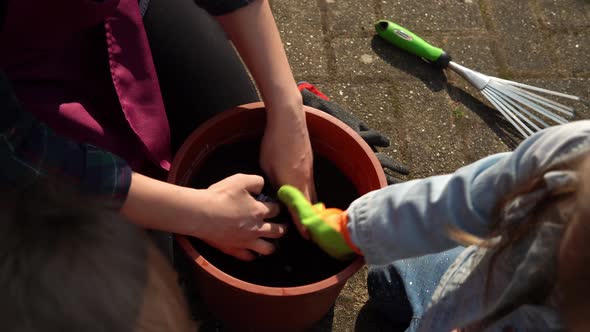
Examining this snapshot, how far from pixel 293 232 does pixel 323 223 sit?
19 cm

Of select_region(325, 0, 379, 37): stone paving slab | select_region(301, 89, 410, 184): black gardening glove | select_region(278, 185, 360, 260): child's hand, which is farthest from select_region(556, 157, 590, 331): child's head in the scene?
select_region(325, 0, 379, 37): stone paving slab

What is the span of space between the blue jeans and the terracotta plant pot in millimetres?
169

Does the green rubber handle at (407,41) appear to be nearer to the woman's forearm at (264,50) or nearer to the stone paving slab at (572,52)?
the stone paving slab at (572,52)

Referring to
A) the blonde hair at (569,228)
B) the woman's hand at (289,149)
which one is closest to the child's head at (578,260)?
the blonde hair at (569,228)

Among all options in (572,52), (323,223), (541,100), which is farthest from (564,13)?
(323,223)

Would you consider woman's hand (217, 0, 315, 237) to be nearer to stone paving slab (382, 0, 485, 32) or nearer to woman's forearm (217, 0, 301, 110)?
woman's forearm (217, 0, 301, 110)

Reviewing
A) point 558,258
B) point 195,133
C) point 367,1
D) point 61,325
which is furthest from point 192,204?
point 367,1

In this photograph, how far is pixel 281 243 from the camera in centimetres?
113

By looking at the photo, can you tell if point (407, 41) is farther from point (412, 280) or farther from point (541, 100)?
point (412, 280)

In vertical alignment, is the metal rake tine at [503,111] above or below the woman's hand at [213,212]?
below

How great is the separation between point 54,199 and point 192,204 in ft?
1.15

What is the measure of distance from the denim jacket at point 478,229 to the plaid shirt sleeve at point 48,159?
14.4 inches

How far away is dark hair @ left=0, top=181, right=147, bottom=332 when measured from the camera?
1.73ft

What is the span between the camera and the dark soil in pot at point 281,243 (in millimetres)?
1083
